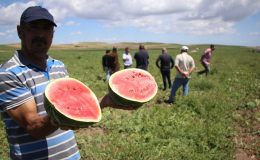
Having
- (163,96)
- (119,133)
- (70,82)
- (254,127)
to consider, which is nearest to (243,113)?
(254,127)

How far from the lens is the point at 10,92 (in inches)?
100

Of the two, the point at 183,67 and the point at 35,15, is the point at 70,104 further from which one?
the point at 183,67

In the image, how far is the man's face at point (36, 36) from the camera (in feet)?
9.14

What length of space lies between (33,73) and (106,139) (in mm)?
4700

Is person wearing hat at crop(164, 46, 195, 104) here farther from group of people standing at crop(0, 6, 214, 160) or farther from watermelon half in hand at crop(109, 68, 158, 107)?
group of people standing at crop(0, 6, 214, 160)

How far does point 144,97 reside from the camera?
123 inches

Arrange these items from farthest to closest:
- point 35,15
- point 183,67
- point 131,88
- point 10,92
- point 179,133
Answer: point 183,67
point 179,133
point 131,88
point 35,15
point 10,92

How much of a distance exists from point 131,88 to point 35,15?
1.09m

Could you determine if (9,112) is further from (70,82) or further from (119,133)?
(119,133)

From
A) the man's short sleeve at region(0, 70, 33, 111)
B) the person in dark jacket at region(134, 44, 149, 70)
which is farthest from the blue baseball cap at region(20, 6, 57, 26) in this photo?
the person in dark jacket at region(134, 44, 149, 70)

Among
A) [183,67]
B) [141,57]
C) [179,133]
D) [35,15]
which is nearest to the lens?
[35,15]

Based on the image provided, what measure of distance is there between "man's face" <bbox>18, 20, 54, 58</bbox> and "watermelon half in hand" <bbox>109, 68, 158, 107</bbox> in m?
0.69

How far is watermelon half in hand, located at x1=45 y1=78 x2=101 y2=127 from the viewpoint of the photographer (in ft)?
7.84

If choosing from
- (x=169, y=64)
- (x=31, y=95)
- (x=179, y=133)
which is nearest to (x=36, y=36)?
(x=31, y=95)
